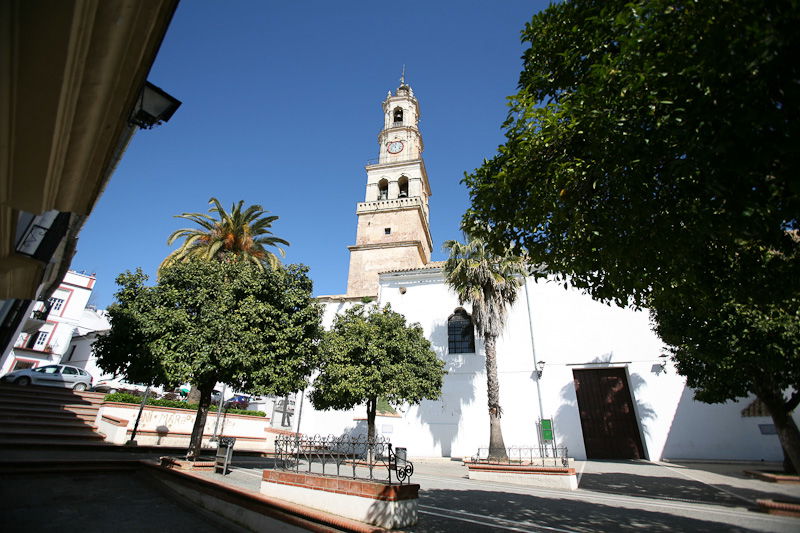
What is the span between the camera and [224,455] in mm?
10094

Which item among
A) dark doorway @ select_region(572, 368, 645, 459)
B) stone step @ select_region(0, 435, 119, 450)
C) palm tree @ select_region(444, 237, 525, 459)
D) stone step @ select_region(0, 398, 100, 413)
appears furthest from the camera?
dark doorway @ select_region(572, 368, 645, 459)

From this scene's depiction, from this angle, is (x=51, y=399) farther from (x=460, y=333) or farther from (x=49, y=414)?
(x=460, y=333)

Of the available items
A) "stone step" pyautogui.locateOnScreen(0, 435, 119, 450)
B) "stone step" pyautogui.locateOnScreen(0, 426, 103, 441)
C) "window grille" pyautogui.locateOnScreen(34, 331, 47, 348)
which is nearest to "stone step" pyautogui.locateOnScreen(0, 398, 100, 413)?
"stone step" pyautogui.locateOnScreen(0, 426, 103, 441)

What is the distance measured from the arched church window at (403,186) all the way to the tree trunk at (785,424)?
24574mm

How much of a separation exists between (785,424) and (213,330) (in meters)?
16.7

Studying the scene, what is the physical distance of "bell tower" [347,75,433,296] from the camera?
27562 mm

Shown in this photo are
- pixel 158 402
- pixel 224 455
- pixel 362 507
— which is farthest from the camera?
pixel 158 402

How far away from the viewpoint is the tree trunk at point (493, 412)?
14242 millimetres

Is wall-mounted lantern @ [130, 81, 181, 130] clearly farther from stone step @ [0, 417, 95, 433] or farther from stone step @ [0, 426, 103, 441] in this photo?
stone step @ [0, 417, 95, 433]

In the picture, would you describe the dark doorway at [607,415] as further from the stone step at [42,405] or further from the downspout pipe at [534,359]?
the stone step at [42,405]

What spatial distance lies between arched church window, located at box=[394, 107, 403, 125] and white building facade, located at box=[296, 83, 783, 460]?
18390 millimetres

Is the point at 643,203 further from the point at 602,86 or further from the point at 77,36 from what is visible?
the point at 77,36

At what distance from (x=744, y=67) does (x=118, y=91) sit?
4.40m

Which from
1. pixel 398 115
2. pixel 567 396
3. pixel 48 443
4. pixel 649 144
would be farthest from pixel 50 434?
pixel 398 115
